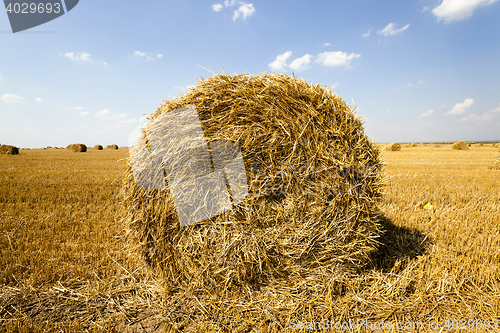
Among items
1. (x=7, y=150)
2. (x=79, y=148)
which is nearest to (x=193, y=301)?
(x=7, y=150)

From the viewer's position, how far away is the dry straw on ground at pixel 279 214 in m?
2.68

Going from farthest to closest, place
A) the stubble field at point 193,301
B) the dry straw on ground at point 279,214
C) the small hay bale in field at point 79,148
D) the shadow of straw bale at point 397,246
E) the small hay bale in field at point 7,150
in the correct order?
the small hay bale in field at point 79,148, the small hay bale in field at point 7,150, the shadow of straw bale at point 397,246, the dry straw on ground at point 279,214, the stubble field at point 193,301

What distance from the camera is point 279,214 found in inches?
106

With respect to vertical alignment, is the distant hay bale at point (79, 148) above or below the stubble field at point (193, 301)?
above

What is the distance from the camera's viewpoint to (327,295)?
2.58 metres

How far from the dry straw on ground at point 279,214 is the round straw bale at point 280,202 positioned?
0.01 metres

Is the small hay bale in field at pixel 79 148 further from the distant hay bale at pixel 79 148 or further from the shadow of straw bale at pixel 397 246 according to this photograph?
the shadow of straw bale at pixel 397 246

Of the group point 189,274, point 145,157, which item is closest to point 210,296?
point 189,274

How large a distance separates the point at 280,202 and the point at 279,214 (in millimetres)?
135

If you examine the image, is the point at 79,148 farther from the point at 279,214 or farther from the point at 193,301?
the point at 279,214

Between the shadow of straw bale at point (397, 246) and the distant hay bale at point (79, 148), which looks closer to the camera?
Answer: the shadow of straw bale at point (397, 246)

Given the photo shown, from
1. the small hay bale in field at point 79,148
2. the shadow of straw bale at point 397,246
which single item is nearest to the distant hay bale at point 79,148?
the small hay bale in field at point 79,148

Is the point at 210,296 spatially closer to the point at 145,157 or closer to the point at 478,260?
the point at 145,157

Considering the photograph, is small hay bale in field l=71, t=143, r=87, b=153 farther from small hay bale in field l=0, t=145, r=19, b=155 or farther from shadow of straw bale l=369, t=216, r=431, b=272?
shadow of straw bale l=369, t=216, r=431, b=272
